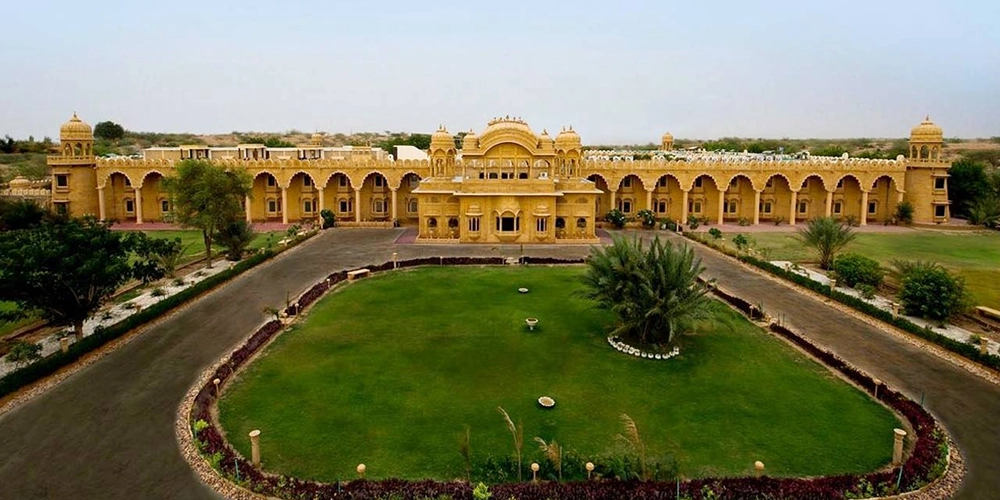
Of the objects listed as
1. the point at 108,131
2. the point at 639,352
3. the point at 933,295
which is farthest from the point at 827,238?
the point at 108,131

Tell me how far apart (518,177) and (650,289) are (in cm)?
2465

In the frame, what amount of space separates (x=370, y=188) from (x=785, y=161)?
3068 cm

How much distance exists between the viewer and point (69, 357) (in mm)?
16625

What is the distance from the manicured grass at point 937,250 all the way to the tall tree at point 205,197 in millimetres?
26854

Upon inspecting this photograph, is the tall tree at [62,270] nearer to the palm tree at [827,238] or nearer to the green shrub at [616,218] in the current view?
the palm tree at [827,238]

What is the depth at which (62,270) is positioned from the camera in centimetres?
1672

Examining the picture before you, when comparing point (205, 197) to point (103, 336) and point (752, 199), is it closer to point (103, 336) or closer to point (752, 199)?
point (103, 336)

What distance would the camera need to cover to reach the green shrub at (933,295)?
68.0 feet

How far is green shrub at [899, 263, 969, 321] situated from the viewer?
68.0 ft

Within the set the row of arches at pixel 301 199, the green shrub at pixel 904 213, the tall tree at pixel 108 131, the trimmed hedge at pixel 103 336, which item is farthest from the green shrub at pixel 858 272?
the tall tree at pixel 108 131

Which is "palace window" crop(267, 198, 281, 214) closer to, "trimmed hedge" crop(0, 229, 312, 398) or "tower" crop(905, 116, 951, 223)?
"trimmed hedge" crop(0, 229, 312, 398)

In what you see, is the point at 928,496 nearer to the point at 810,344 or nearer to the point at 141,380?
the point at 810,344

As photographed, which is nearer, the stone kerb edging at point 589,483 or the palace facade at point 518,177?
the stone kerb edging at point 589,483

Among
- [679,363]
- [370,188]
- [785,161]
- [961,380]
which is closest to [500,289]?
[679,363]
